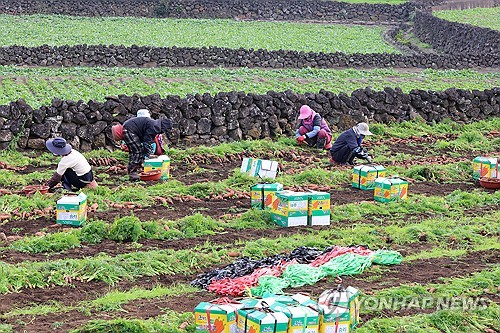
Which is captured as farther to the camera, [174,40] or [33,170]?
[174,40]

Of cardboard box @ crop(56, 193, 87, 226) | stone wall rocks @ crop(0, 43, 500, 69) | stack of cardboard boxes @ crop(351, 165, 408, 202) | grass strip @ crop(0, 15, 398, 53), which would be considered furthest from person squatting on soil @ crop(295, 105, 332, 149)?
grass strip @ crop(0, 15, 398, 53)

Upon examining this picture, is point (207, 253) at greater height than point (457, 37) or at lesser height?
lesser

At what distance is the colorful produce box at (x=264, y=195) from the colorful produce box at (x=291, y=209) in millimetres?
429

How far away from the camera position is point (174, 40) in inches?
1674

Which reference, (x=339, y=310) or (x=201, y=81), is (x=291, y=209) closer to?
(x=339, y=310)

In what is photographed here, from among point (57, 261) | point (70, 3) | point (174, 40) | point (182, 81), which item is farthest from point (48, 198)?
point (70, 3)

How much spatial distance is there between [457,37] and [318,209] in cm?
3403

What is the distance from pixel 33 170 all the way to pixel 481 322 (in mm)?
9804

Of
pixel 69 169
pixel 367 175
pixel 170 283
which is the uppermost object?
pixel 69 169

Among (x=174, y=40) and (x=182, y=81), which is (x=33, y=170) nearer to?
(x=182, y=81)

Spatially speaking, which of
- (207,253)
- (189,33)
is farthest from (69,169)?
(189,33)

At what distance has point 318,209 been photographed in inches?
546

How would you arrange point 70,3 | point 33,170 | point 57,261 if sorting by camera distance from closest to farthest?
point 57,261 < point 33,170 < point 70,3

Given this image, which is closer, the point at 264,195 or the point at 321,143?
the point at 264,195
